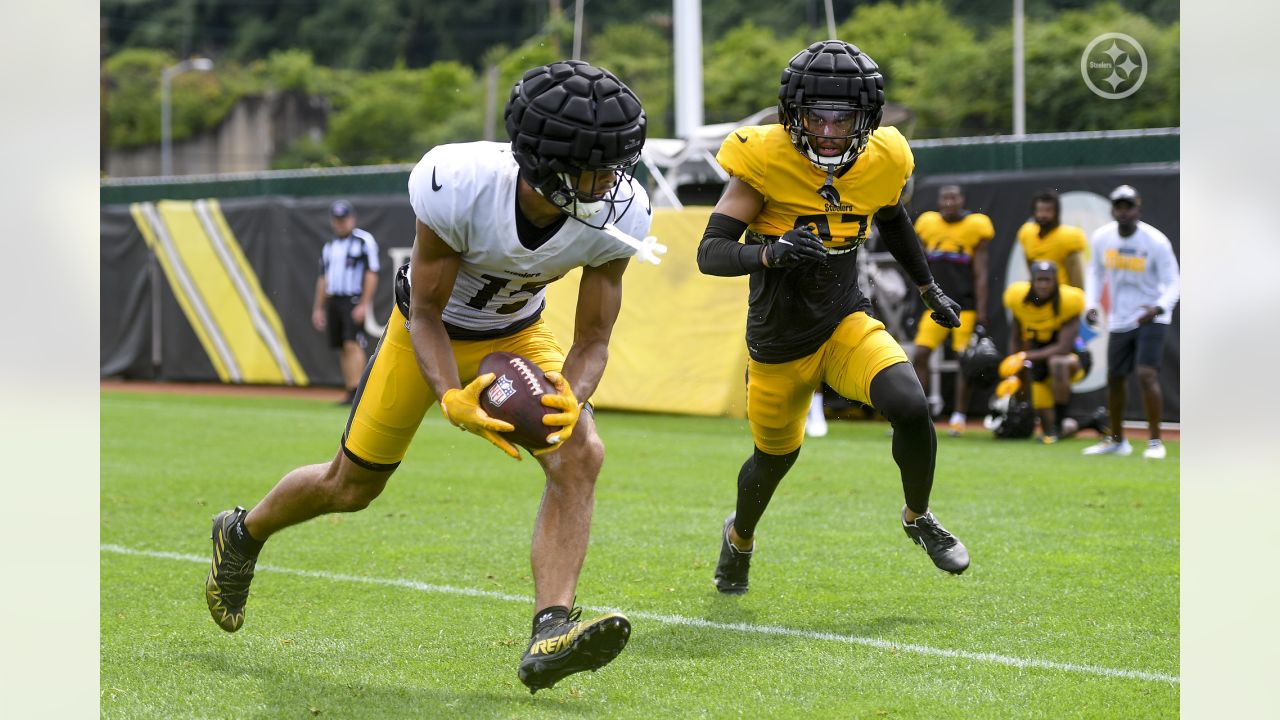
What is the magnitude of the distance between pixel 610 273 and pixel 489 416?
24.1 inches

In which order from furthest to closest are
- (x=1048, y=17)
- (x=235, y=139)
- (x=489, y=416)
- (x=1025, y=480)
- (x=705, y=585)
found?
(x=235, y=139), (x=1048, y=17), (x=1025, y=480), (x=705, y=585), (x=489, y=416)

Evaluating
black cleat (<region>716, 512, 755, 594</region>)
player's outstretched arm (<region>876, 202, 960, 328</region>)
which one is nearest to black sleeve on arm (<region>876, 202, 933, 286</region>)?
player's outstretched arm (<region>876, 202, 960, 328</region>)

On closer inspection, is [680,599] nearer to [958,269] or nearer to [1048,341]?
[1048,341]

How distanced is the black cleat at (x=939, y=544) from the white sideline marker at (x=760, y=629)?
0.44 metres

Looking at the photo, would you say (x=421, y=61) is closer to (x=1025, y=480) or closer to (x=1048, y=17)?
(x=1048, y=17)

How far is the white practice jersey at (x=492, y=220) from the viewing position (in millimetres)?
3971

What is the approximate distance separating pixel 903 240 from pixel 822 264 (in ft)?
1.46

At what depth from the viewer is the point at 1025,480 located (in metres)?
8.72

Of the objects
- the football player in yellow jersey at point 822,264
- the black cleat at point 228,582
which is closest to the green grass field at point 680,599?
the black cleat at point 228,582

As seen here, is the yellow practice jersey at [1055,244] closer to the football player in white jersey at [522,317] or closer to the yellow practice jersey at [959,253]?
the yellow practice jersey at [959,253]

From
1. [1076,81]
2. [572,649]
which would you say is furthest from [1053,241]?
[1076,81]

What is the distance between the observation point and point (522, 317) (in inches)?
180
